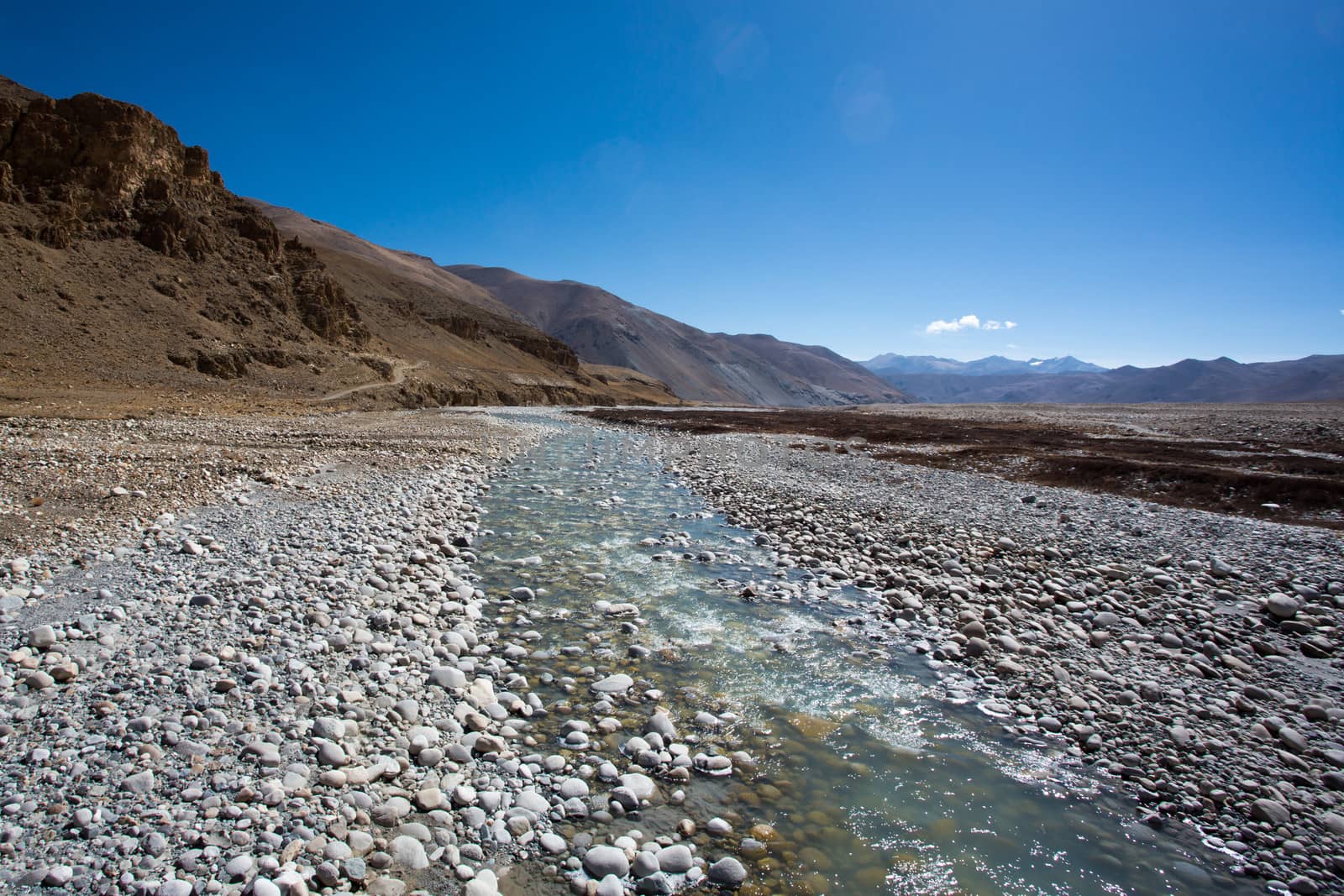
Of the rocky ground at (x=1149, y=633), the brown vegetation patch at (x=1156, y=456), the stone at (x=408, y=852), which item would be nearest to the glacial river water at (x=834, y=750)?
the rocky ground at (x=1149, y=633)

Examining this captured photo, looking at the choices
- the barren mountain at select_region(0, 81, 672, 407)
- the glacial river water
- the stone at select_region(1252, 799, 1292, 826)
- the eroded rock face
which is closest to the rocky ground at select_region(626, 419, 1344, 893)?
the stone at select_region(1252, 799, 1292, 826)

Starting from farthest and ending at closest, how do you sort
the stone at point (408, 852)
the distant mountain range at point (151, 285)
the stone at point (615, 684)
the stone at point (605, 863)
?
the distant mountain range at point (151, 285), the stone at point (615, 684), the stone at point (605, 863), the stone at point (408, 852)

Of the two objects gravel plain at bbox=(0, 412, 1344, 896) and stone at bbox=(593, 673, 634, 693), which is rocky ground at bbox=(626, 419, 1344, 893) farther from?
stone at bbox=(593, 673, 634, 693)

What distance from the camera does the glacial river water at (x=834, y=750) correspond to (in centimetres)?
439

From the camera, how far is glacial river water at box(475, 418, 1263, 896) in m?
4.39

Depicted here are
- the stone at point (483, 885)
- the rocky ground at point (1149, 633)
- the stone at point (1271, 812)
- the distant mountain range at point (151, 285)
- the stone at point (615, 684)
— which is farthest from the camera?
the distant mountain range at point (151, 285)

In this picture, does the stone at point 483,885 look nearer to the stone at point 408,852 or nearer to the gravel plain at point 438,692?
the gravel plain at point 438,692

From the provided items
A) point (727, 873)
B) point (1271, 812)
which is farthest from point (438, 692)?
point (1271, 812)

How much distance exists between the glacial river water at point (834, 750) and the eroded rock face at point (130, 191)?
4457cm

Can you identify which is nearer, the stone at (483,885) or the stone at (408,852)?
the stone at (483,885)

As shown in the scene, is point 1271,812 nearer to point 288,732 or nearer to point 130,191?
point 288,732

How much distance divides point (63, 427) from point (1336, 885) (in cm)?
2837

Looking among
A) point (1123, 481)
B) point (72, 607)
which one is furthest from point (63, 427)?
point (1123, 481)

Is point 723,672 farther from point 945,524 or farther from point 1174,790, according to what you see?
point 945,524
